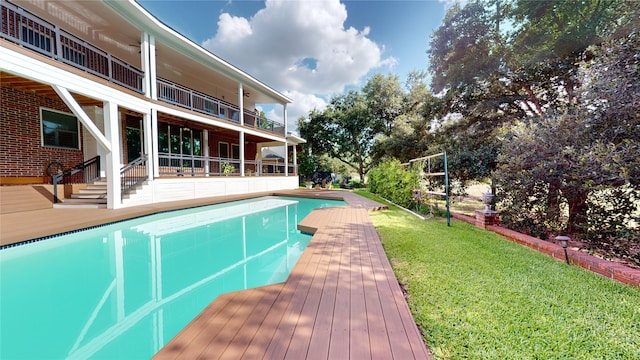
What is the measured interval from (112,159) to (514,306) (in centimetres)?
923

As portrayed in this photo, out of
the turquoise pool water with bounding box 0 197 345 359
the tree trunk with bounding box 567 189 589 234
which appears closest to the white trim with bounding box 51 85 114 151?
the turquoise pool water with bounding box 0 197 345 359

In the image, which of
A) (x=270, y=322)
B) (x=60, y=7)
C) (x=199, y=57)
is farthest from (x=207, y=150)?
(x=270, y=322)

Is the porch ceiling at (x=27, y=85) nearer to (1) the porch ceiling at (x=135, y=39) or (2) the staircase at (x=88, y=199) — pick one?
(1) the porch ceiling at (x=135, y=39)

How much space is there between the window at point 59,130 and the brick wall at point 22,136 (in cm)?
16

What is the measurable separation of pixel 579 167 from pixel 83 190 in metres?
12.4

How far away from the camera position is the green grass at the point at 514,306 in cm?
175

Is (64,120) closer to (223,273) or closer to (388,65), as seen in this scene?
(223,273)

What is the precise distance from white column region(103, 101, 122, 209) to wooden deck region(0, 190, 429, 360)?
6.75 metres

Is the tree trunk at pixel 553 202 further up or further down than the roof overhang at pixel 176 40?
further down

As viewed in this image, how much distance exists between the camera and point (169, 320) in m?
2.60

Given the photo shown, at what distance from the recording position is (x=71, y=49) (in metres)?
7.88

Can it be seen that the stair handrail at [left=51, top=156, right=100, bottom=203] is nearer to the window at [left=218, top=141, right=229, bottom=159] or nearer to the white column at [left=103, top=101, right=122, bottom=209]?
the white column at [left=103, top=101, right=122, bottom=209]

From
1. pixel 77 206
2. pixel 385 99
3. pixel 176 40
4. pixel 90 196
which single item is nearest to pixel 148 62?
pixel 176 40

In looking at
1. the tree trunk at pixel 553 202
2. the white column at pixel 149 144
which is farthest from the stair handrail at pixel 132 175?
the tree trunk at pixel 553 202
